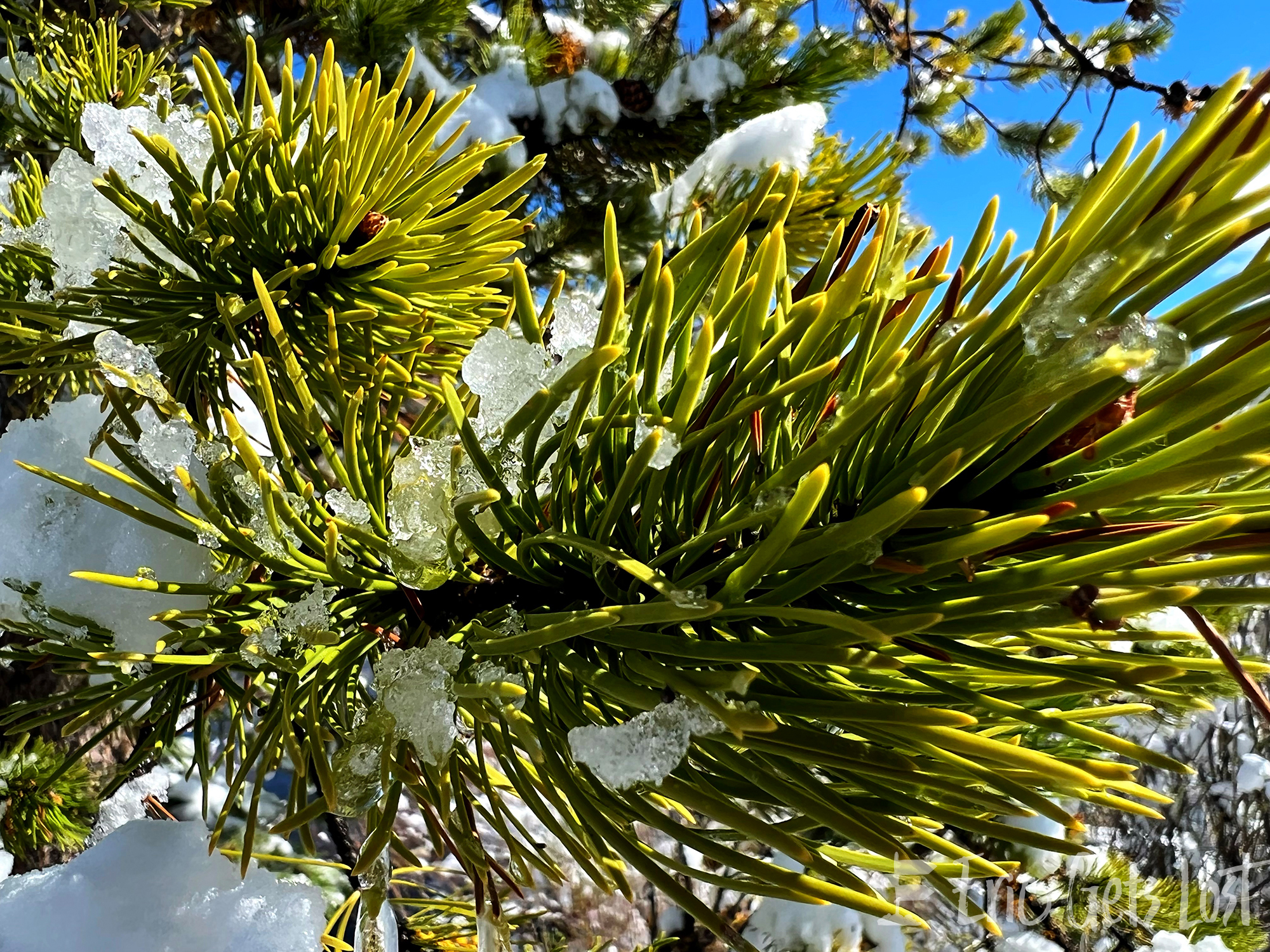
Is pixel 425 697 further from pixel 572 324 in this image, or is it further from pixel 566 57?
pixel 566 57

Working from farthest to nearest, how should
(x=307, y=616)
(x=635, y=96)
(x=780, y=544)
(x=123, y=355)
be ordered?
(x=635, y=96) → (x=123, y=355) → (x=307, y=616) → (x=780, y=544)

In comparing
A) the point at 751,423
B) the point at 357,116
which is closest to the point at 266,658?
the point at 751,423

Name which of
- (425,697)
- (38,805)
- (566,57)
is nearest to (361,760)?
(425,697)

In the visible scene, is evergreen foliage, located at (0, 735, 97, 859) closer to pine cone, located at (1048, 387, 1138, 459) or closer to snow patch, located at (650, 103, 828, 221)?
snow patch, located at (650, 103, 828, 221)

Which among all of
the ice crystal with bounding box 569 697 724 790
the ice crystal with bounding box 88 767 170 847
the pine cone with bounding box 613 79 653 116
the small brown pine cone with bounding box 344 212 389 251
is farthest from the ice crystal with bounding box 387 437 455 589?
the pine cone with bounding box 613 79 653 116

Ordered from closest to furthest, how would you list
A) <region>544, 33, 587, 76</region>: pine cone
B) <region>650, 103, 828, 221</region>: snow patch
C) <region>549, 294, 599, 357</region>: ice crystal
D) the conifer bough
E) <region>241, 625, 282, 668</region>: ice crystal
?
the conifer bough → <region>241, 625, 282, 668</region>: ice crystal → <region>549, 294, 599, 357</region>: ice crystal → <region>650, 103, 828, 221</region>: snow patch → <region>544, 33, 587, 76</region>: pine cone
